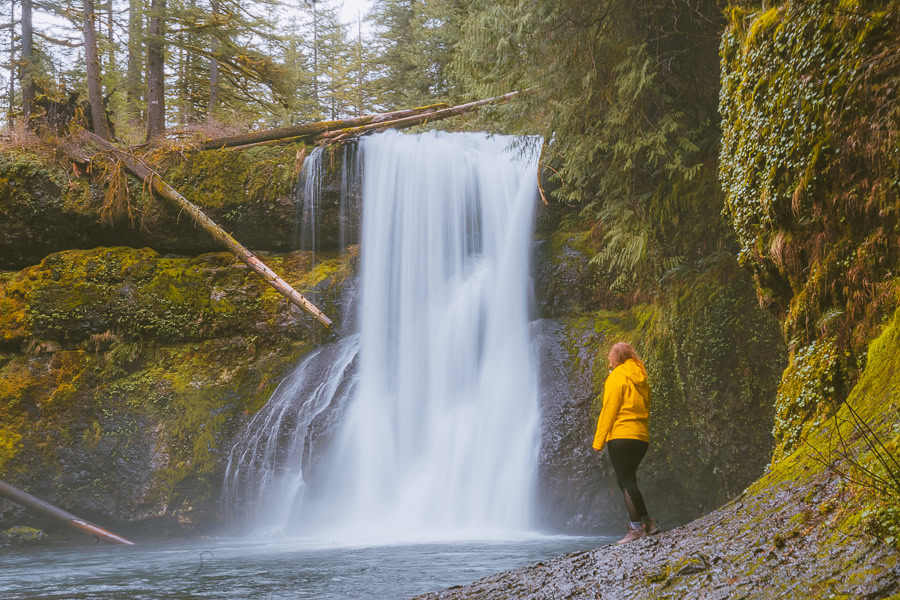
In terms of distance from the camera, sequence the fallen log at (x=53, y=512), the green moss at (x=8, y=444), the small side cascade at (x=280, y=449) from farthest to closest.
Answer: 1. the green moss at (x=8, y=444)
2. the small side cascade at (x=280, y=449)
3. the fallen log at (x=53, y=512)

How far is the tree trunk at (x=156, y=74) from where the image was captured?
14016 millimetres

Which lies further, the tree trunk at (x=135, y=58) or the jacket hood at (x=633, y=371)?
the tree trunk at (x=135, y=58)

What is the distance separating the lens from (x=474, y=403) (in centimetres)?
1119

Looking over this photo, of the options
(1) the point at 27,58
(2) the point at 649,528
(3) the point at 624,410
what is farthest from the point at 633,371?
(1) the point at 27,58

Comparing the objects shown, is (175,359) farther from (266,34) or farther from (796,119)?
(796,119)

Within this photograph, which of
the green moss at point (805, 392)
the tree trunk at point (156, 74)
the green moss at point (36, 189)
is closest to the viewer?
the green moss at point (805, 392)

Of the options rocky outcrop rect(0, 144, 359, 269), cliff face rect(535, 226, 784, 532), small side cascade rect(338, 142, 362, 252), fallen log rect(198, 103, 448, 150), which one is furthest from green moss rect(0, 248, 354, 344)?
cliff face rect(535, 226, 784, 532)

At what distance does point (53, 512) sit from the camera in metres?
10.6

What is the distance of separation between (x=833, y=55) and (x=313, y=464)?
909cm

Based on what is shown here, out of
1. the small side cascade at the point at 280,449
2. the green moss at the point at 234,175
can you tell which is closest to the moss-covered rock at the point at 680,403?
the small side cascade at the point at 280,449

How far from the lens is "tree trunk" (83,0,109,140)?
45.6 feet

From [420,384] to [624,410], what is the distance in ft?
22.8

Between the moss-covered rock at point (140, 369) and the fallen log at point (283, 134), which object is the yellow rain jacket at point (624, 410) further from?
the fallen log at point (283, 134)

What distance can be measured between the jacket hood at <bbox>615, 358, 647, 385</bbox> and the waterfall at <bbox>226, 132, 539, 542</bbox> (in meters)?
4.69
